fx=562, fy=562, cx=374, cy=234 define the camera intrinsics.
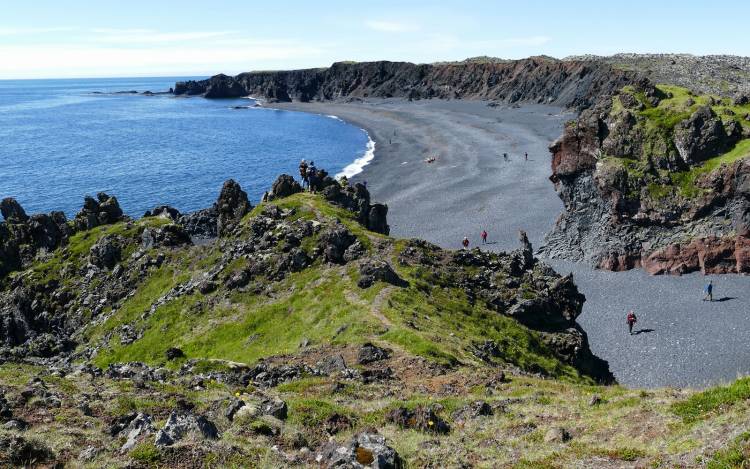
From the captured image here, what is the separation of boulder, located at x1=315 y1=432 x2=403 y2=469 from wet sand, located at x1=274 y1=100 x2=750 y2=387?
2640 cm

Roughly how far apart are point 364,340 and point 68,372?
46.4ft

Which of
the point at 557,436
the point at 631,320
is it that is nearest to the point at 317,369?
the point at 557,436

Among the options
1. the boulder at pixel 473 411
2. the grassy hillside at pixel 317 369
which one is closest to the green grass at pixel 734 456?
the grassy hillside at pixel 317 369

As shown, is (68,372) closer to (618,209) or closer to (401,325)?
(401,325)

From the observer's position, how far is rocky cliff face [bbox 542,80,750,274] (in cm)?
5766

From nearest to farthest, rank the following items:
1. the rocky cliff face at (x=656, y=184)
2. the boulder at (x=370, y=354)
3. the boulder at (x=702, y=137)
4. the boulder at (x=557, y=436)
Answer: the boulder at (x=557, y=436) → the boulder at (x=370, y=354) → the rocky cliff face at (x=656, y=184) → the boulder at (x=702, y=137)

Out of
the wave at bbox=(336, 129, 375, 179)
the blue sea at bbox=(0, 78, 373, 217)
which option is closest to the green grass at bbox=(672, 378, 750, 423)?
the blue sea at bbox=(0, 78, 373, 217)

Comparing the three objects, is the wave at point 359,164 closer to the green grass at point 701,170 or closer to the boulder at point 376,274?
the green grass at point 701,170

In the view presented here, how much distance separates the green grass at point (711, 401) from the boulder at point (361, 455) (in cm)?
809

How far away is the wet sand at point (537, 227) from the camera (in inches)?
1742

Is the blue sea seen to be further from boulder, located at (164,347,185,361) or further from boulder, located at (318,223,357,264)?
boulder, located at (164,347,185,361)

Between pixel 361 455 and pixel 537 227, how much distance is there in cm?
6758

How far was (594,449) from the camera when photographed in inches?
595

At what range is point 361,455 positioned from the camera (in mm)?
14641
